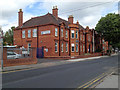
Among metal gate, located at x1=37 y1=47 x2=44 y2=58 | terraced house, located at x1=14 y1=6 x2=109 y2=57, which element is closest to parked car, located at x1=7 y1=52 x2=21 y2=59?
metal gate, located at x1=37 y1=47 x2=44 y2=58

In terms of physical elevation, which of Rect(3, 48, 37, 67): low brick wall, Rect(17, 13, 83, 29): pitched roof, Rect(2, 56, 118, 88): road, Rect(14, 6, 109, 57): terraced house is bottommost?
Rect(2, 56, 118, 88): road

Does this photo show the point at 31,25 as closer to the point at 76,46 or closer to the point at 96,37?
the point at 76,46

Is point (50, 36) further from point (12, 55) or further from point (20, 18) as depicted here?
point (12, 55)

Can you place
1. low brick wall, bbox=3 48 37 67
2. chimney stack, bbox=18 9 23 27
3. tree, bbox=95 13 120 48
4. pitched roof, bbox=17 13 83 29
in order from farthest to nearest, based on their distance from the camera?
tree, bbox=95 13 120 48 → chimney stack, bbox=18 9 23 27 → pitched roof, bbox=17 13 83 29 → low brick wall, bbox=3 48 37 67

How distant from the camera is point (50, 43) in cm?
2930

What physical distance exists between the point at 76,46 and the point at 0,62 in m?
24.6

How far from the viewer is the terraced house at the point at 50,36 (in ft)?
97.1

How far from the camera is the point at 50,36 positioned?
2941 centimetres

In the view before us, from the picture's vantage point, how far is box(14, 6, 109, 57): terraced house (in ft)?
97.1

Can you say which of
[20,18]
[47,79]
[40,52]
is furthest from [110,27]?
[47,79]

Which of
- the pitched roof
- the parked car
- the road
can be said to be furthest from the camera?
the pitched roof

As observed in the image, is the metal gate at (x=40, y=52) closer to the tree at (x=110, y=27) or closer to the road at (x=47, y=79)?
the road at (x=47, y=79)

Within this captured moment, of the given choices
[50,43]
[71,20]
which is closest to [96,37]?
[71,20]

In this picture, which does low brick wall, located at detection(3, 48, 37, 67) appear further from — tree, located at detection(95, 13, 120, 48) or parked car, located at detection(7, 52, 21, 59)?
tree, located at detection(95, 13, 120, 48)
